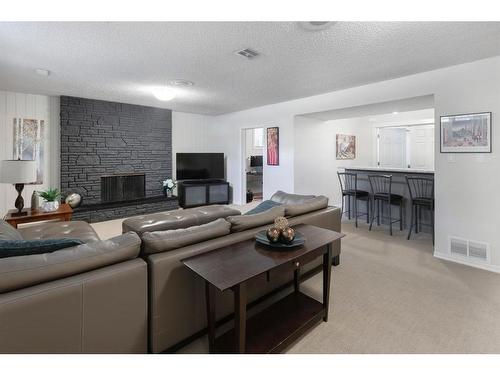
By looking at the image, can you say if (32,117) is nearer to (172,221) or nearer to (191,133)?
(191,133)

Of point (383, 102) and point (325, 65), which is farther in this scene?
point (383, 102)

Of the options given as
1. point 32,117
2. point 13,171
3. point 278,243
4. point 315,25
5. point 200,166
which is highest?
point 315,25

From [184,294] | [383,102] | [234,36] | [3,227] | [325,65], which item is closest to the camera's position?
[184,294]

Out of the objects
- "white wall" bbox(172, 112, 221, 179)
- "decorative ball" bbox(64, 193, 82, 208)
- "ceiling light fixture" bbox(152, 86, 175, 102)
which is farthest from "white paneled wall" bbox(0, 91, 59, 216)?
"white wall" bbox(172, 112, 221, 179)

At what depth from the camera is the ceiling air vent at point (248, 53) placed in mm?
2859

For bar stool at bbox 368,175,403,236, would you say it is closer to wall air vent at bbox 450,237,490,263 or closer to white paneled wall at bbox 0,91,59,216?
wall air vent at bbox 450,237,490,263

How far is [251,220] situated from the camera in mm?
2203

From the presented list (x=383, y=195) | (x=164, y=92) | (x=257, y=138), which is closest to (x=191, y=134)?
(x=257, y=138)

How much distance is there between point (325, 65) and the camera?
10.9 ft

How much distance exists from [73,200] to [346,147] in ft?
20.1

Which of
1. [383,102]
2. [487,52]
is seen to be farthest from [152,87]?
[487,52]

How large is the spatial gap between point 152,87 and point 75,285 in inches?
150

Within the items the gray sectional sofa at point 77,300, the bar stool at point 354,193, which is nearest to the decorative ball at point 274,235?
the gray sectional sofa at point 77,300
